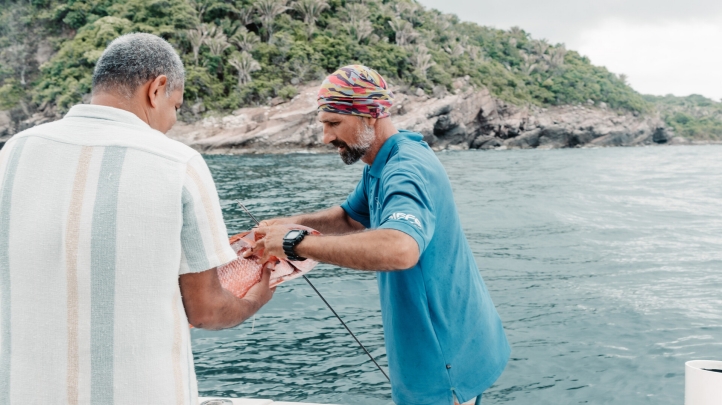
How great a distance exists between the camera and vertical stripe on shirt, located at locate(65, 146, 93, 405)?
1.47 metres

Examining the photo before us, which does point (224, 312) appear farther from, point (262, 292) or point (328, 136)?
point (328, 136)

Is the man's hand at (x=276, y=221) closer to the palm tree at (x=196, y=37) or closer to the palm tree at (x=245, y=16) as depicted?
the palm tree at (x=196, y=37)

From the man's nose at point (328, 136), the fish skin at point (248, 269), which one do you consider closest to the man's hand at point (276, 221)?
the fish skin at point (248, 269)

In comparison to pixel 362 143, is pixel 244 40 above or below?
above

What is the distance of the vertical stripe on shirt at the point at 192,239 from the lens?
156cm

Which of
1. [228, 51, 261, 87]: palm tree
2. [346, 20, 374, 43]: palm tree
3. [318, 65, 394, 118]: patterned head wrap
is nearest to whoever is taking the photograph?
[318, 65, 394, 118]: patterned head wrap

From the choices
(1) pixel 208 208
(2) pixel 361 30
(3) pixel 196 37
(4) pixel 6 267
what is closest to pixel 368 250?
(1) pixel 208 208

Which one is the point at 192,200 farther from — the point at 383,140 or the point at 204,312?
the point at 383,140

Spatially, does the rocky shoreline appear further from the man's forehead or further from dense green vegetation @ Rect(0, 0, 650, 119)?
the man's forehead

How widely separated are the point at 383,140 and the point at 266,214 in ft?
48.6

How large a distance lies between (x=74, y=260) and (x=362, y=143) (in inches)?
55.1

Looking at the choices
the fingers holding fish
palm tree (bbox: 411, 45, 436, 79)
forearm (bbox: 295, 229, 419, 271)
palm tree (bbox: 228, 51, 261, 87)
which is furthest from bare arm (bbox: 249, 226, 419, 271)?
palm tree (bbox: 411, 45, 436, 79)

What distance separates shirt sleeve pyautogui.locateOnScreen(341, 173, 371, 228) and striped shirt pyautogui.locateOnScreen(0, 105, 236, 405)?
5.13 ft

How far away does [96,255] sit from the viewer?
1468 millimetres
